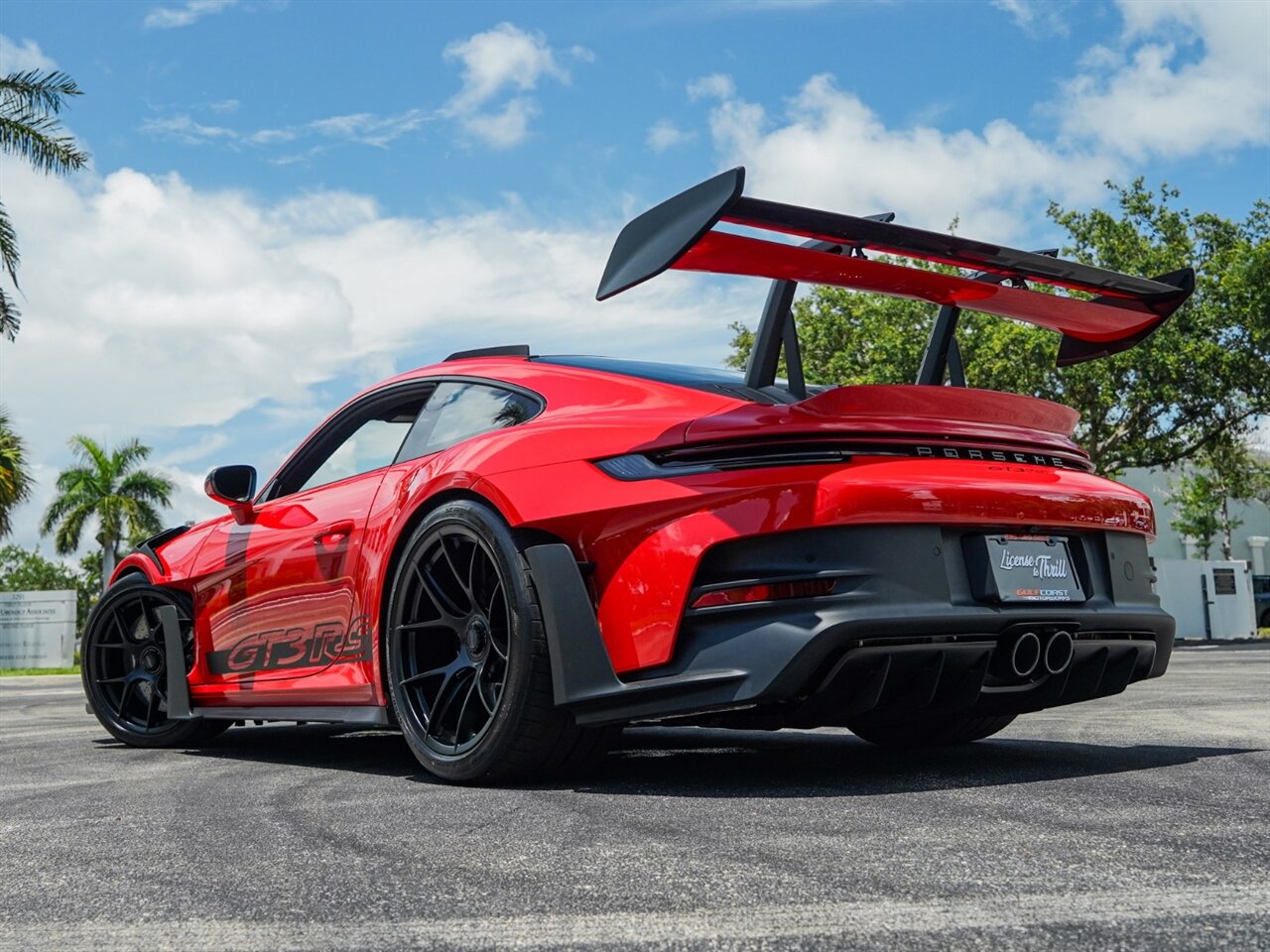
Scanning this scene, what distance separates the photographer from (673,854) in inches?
105

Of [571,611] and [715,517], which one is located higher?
[715,517]

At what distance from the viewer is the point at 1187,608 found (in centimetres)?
3147

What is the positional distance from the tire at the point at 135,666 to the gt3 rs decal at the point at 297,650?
1.26 feet

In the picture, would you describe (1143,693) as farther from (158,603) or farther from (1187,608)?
(1187,608)

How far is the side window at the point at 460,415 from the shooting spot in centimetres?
428

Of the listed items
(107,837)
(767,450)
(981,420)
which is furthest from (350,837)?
(981,420)

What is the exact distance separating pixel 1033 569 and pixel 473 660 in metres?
1.63

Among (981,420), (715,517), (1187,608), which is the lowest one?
(1187,608)

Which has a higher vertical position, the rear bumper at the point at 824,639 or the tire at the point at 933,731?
the rear bumper at the point at 824,639

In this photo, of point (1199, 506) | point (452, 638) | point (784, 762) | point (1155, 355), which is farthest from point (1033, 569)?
point (1199, 506)

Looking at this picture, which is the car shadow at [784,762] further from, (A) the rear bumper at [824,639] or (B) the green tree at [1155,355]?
(B) the green tree at [1155,355]

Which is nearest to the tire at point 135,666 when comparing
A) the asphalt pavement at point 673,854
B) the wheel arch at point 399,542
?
the asphalt pavement at point 673,854

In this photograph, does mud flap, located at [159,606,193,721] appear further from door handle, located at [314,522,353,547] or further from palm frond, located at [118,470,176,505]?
palm frond, located at [118,470,176,505]

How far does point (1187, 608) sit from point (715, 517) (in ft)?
101
